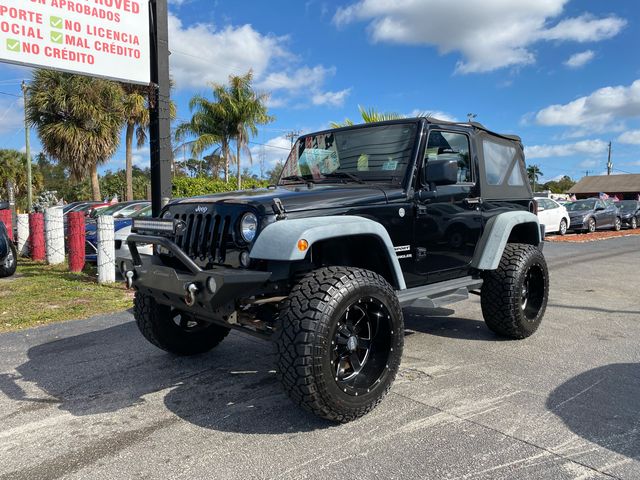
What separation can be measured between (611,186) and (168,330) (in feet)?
233

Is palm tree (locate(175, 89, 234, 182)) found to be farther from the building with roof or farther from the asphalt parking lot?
the building with roof

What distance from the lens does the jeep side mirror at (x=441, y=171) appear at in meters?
3.69

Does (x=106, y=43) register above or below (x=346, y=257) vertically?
above

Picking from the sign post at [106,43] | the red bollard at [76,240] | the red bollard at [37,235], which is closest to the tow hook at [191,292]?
the sign post at [106,43]

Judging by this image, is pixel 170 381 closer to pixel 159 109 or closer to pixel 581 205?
pixel 159 109

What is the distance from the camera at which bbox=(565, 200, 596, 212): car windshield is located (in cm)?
1970

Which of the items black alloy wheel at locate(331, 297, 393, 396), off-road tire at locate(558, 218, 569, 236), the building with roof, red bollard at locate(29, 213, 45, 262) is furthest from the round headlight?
the building with roof

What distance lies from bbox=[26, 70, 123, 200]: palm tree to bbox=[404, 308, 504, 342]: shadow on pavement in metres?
19.8

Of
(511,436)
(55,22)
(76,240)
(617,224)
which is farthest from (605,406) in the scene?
(617,224)

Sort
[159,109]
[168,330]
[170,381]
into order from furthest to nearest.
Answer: [159,109] < [168,330] < [170,381]

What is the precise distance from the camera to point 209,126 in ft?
82.7

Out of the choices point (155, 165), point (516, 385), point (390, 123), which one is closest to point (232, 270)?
point (390, 123)

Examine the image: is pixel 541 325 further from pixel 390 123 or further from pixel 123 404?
pixel 123 404

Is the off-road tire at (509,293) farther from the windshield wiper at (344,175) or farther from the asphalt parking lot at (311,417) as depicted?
the windshield wiper at (344,175)
